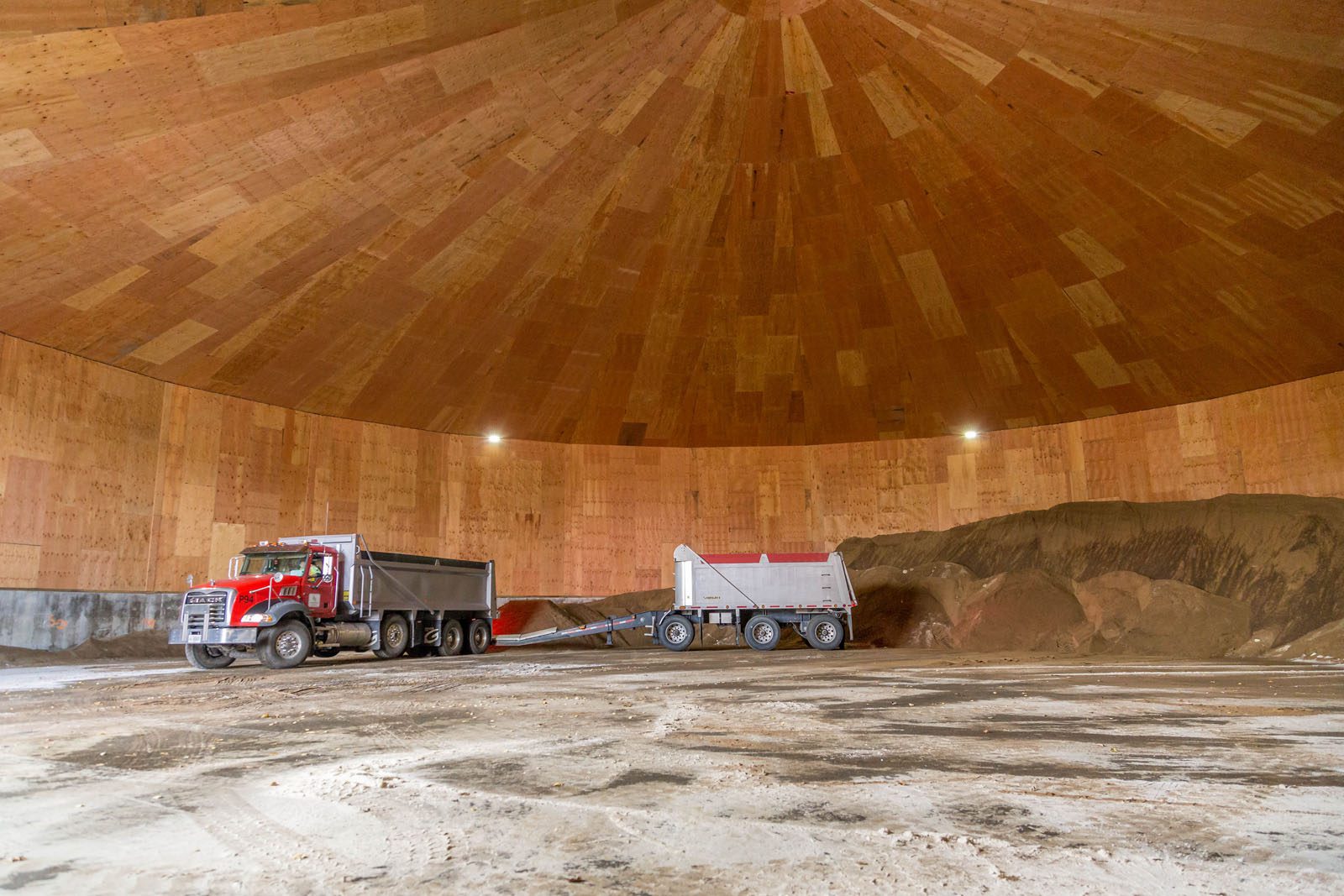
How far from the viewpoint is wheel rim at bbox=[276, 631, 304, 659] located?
17.4 m

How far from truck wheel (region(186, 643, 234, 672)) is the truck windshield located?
5.52ft

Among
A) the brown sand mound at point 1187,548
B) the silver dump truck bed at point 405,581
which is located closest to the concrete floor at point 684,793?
the silver dump truck bed at point 405,581

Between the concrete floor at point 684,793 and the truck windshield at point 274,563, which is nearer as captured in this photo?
the concrete floor at point 684,793

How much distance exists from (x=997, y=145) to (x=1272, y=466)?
11.8 m

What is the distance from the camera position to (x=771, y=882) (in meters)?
3.74

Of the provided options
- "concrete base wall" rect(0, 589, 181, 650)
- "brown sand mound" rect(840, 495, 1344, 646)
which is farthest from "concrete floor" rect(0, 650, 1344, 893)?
"brown sand mound" rect(840, 495, 1344, 646)

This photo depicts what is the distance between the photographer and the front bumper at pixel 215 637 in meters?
16.5

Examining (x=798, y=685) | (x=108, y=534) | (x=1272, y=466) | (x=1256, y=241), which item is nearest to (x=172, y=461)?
(x=108, y=534)

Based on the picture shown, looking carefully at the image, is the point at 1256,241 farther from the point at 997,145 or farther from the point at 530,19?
the point at 530,19

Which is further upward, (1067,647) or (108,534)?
(108,534)

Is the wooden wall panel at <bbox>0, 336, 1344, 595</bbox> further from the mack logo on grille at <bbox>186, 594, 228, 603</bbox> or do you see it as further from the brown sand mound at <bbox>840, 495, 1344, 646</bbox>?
the mack logo on grille at <bbox>186, 594, 228, 603</bbox>

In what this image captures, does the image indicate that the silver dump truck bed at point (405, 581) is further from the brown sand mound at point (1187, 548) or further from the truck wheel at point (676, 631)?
the brown sand mound at point (1187, 548)

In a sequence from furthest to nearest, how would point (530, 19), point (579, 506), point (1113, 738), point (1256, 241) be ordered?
point (579, 506), point (1256, 241), point (530, 19), point (1113, 738)

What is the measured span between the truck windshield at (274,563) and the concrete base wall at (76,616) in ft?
15.7
